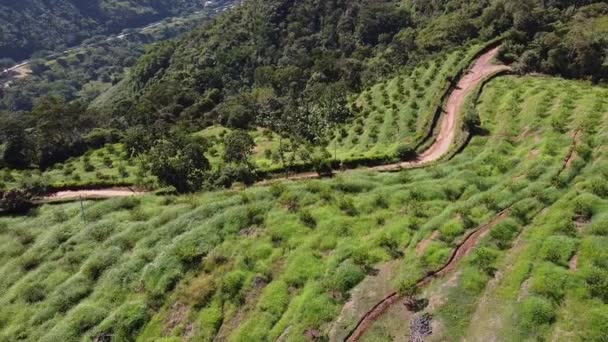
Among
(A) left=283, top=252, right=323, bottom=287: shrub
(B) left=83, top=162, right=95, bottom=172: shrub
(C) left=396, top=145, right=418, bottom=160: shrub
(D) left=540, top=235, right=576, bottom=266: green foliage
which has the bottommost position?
(B) left=83, top=162, right=95, bottom=172: shrub

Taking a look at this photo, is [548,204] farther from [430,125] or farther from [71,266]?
[71,266]

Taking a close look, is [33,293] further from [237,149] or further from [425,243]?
[425,243]

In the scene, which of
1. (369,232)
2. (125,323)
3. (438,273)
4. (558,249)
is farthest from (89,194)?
(558,249)

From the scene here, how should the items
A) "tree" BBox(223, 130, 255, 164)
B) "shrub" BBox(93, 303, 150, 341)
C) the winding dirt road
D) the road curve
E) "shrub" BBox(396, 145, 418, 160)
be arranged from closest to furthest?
"shrub" BBox(93, 303, 150, 341), the winding dirt road, the road curve, "shrub" BBox(396, 145, 418, 160), "tree" BBox(223, 130, 255, 164)

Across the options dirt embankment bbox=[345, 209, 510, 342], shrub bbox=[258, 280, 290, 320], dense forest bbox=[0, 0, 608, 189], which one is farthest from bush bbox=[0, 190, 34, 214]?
dirt embankment bbox=[345, 209, 510, 342]

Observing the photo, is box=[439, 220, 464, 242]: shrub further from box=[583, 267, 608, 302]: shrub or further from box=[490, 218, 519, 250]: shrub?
box=[583, 267, 608, 302]: shrub

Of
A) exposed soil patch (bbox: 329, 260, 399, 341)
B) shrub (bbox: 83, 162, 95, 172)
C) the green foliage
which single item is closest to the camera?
exposed soil patch (bbox: 329, 260, 399, 341)
